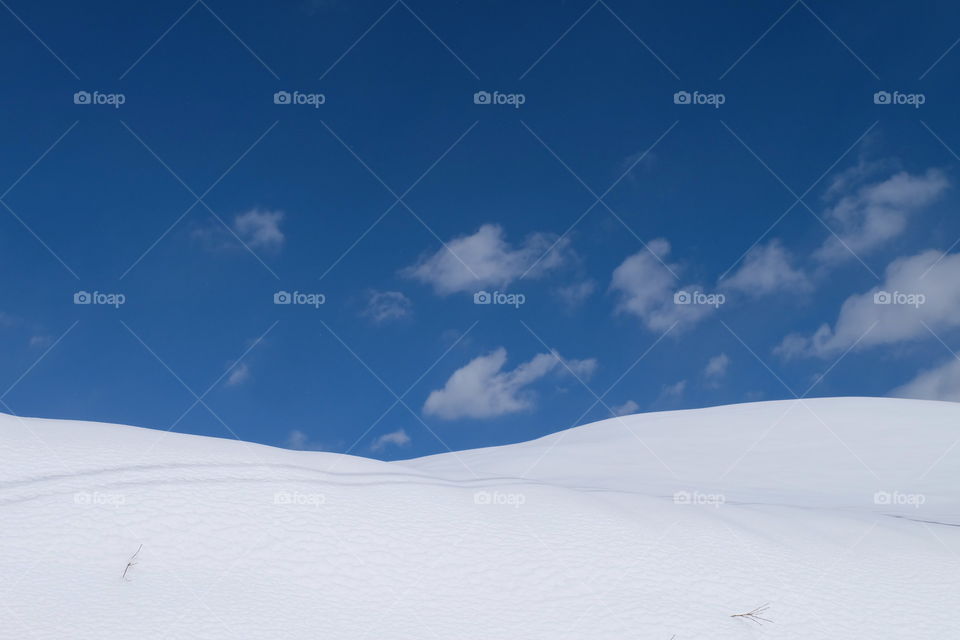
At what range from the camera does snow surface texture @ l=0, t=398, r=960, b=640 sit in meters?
3.82

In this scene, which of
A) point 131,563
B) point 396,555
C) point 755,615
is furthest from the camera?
point 396,555

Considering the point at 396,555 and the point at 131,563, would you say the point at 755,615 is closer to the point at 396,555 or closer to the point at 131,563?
the point at 396,555

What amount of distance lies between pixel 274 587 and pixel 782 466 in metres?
9.71

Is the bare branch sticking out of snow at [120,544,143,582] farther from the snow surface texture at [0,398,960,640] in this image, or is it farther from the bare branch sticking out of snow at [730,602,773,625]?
the bare branch sticking out of snow at [730,602,773,625]

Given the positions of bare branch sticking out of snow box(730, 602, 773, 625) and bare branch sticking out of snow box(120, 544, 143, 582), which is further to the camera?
bare branch sticking out of snow box(730, 602, 773, 625)

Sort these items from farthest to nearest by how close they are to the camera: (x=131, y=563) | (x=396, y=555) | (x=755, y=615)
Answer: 1. (x=396, y=555)
2. (x=755, y=615)
3. (x=131, y=563)

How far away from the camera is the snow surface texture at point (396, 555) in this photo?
3.82 metres

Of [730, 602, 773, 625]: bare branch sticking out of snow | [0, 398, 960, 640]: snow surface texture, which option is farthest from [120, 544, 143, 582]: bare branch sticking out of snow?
[730, 602, 773, 625]: bare branch sticking out of snow

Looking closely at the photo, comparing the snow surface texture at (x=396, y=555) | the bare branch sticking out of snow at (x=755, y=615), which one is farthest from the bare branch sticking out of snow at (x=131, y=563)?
the bare branch sticking out of snow at (x=755, y=615)

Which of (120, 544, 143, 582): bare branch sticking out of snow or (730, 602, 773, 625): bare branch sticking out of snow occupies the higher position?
(120, 544, 143, 582): bare branch sticking out of snow

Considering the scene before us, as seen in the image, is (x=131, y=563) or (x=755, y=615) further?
(x=755, y=615)

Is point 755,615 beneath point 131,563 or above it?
beneath

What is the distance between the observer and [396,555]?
4.46m

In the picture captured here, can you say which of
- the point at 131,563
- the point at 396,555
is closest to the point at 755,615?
the point at 396,555
